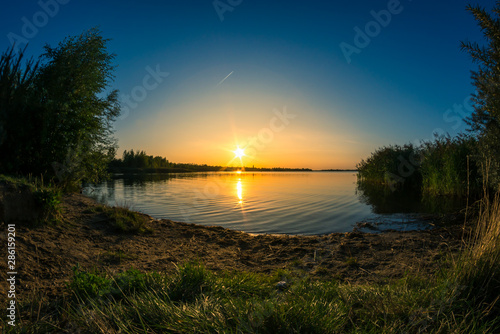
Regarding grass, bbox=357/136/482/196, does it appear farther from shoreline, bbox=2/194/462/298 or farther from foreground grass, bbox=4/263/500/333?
foreground grass, bbox=4/263/500/333

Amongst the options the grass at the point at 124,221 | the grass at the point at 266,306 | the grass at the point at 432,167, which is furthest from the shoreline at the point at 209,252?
the grass at the point at 432,167

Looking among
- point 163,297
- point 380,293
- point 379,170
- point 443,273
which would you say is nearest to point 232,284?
point 163,297

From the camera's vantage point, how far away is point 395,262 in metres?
5.48

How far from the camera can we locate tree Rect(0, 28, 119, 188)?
364 inches

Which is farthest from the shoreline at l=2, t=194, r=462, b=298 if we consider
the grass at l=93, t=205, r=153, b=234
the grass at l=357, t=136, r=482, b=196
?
the grass at l=357, t=136, r=482, b=196

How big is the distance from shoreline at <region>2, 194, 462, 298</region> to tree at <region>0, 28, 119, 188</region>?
288 cm

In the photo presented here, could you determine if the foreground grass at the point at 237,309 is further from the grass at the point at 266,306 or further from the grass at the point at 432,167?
the grass at the point at 432,167

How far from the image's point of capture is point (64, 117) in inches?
405

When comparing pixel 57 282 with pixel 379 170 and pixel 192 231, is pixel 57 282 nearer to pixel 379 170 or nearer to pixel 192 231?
pixel 192 231

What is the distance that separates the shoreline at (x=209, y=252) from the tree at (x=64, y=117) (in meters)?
2.88

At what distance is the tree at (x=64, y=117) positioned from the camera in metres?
9.23

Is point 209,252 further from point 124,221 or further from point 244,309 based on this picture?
point 244,309

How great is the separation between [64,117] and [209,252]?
26.6 ft

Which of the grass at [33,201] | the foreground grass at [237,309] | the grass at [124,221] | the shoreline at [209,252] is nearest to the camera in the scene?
the foreground grass at [237,309]
